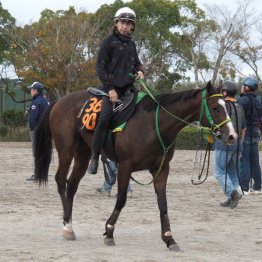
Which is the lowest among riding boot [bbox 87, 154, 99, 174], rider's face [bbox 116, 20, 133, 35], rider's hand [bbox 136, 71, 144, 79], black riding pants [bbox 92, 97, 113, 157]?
riding boot [bbox 87, 154, 99, 174]

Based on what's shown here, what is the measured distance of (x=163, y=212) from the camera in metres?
7.71

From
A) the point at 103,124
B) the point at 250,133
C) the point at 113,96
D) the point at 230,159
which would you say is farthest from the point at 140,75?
the point at 250,133

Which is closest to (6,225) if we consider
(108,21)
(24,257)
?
(24,257)

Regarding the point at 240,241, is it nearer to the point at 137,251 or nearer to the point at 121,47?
the point at 137,251

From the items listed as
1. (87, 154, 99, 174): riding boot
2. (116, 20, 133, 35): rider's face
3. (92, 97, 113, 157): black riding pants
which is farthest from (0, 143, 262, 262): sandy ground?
(116, 20, 133, 35): rider's face

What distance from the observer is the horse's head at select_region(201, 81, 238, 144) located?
737cm

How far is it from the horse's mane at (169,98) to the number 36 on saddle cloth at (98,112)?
110mm

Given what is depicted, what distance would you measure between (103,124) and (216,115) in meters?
1.36

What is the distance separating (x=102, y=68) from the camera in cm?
810

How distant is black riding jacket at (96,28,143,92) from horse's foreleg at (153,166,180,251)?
118 cm

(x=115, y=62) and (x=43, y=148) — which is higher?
(x=115, y=62)

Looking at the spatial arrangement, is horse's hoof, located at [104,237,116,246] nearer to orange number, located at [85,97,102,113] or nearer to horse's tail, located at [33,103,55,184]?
orange number, located at [85,97,102,113]

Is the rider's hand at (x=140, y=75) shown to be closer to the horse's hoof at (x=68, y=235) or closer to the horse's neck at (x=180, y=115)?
the horse's neck at (x=180, y=115)

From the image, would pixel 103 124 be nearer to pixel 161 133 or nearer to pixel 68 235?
pixel 161 133
